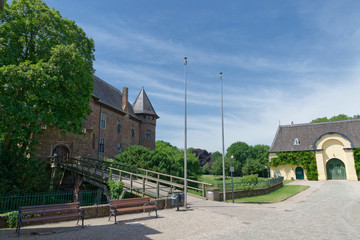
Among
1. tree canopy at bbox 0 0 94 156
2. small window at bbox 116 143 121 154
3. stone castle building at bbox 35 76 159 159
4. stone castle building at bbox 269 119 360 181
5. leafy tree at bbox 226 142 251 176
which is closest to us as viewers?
tree canopy at bbox 0 0 94 156

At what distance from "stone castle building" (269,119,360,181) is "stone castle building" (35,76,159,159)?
25.5m

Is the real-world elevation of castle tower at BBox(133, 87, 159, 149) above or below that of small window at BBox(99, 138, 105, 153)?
above

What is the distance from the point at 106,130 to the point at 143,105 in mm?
11381

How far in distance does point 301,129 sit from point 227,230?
44741mm

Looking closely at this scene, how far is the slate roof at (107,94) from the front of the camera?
32.3 metres

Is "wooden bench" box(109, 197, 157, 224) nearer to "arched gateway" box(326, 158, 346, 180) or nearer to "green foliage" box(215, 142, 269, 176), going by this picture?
"arched gateway" box(326, 158, 346, 180)

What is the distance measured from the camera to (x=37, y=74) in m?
14.1

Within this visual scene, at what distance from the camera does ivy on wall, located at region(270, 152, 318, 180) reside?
42.1 metres

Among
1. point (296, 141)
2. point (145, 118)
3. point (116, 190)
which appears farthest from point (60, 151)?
point (296, 141)

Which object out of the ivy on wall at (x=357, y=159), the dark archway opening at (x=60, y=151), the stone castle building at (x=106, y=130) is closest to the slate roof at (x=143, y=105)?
the stone castle building at (x=106, y=130)

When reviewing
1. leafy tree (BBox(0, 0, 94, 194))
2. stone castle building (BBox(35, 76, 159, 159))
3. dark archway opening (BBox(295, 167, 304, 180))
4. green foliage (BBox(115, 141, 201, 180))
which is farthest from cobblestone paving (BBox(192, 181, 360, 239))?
dark archway opening (BBox(295, 167, 304, 180))

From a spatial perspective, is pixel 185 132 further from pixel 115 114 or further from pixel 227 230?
pixel 115 114

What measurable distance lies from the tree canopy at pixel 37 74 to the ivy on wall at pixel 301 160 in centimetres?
3843

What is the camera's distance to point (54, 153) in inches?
922
